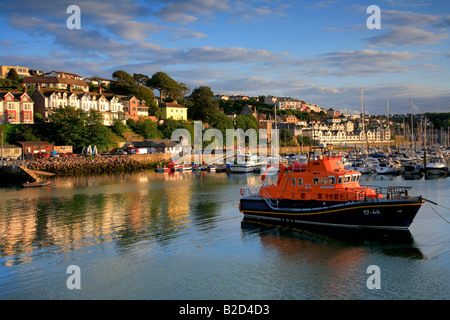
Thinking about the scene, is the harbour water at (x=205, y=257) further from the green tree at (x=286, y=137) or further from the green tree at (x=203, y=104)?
the green tree at (x=286, y=137)

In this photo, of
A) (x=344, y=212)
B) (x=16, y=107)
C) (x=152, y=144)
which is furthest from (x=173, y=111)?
(x=344, y=212)

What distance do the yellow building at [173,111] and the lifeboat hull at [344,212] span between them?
288 ft

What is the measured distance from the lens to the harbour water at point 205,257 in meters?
15.2

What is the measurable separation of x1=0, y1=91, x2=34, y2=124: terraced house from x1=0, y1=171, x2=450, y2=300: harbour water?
52.8 m

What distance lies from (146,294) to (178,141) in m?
80.1

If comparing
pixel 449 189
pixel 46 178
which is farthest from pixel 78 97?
pixel 449 189

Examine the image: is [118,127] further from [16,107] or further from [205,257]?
[205,257]

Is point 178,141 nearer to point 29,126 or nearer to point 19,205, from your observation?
point 29,126

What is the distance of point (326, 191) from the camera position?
24.1m

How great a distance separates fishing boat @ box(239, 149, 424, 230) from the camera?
72.2ft

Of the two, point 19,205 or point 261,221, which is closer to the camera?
point 261,221

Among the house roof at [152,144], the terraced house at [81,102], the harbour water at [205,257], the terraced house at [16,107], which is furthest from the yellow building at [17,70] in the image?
the harbour water at [205,257]

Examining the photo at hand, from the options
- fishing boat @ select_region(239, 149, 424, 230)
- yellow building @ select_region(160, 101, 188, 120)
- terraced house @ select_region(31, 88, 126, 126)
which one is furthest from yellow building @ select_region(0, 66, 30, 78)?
fishing boat @ select_region(239, 149, 424, 230)
